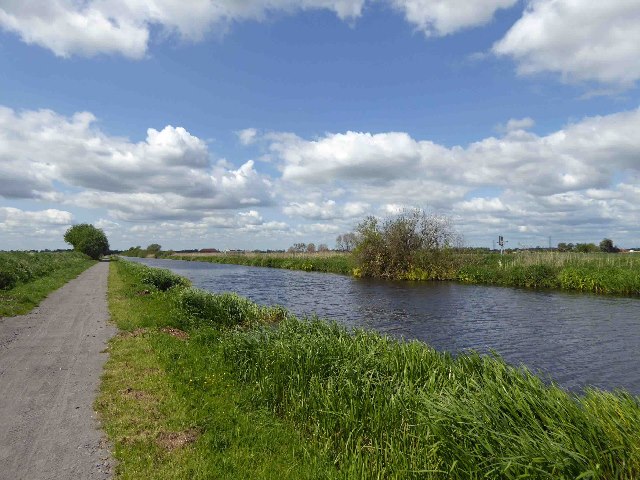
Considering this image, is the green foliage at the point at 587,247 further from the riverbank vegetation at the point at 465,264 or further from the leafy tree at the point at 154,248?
the leafy tree at the point at 154,248

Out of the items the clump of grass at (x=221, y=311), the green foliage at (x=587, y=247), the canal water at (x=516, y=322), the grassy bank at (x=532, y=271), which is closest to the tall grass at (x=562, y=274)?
the grassy bank at (x=532, y=271)

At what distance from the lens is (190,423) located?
7.00 meters

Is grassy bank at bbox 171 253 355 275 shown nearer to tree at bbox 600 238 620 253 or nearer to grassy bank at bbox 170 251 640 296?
grassy bank at bbox 170 251 640 296

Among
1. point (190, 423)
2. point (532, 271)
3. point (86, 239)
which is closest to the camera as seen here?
point (190, 423)

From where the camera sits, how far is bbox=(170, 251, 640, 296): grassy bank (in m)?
30.0

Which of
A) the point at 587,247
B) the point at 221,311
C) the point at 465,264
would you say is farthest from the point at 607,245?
the point at 221,311

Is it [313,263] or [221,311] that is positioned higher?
[313,263]

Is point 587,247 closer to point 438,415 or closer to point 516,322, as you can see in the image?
point 516,322

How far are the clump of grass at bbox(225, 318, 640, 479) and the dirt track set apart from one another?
319cm

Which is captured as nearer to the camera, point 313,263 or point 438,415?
point 438,415

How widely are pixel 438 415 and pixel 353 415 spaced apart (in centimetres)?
156

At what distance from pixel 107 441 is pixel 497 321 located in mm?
18012

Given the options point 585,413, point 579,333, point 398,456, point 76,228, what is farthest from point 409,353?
point 76,228

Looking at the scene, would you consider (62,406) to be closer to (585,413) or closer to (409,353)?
(409,353)
